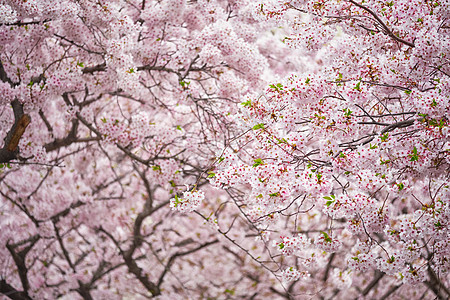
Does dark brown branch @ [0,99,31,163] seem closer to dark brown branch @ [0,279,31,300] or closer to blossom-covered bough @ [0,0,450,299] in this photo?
blossom-covered bough @ [0,0,450,299]

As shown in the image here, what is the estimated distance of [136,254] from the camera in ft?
37.0

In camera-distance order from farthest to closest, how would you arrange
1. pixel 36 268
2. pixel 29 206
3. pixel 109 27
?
pixel 36 268
pixel 29 206
pixel 109 27

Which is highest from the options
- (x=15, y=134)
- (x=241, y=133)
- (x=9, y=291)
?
(x=9, y=291)

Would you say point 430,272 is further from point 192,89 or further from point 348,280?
point 192,89

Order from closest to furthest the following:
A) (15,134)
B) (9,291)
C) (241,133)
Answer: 1. (241,133)
2. (15,134)
3. (9,291)

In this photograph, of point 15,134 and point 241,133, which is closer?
point 241,133

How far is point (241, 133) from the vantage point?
5129mm

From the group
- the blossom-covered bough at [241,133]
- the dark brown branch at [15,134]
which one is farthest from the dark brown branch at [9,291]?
the dark brown branch at [15,134]

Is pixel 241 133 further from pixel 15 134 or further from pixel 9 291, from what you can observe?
pixel 9 291

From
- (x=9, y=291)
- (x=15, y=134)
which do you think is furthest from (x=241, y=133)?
(x=9, y=291)

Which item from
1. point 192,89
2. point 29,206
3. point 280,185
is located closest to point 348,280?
point 192,89

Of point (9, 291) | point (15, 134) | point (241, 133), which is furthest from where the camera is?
point (9, 291)

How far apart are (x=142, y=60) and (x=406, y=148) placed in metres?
3.81

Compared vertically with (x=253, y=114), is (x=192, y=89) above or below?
above
